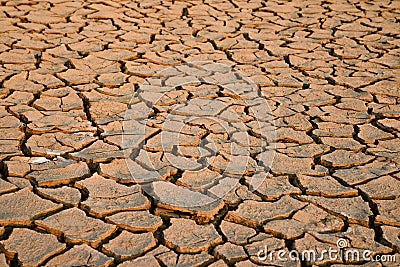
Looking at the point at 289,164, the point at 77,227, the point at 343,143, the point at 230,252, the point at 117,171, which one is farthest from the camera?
the point at 343,143

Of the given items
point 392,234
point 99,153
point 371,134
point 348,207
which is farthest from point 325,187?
point 99,153

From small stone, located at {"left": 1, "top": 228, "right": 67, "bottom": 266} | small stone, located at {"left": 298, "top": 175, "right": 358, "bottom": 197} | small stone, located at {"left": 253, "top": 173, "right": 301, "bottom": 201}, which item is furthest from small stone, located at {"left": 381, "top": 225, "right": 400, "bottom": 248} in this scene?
small stone, located at {"left": 1, "top": 228, "right": 67, "bottom": 266}

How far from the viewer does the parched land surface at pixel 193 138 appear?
2.50 meters

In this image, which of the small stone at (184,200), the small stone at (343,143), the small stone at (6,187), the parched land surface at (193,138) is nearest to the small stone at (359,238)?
the parched land surface at (193,138)

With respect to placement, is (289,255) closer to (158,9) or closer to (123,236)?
(123,236)

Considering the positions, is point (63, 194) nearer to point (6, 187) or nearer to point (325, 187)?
point (6, 187)

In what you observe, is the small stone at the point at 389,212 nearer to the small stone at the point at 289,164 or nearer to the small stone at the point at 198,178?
the small stone at the point at 289,164

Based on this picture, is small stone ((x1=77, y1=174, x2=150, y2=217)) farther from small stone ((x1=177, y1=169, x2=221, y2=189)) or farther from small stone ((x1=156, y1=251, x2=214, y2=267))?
small stone ((x1=156, y1=251, x2=214, y2=267))

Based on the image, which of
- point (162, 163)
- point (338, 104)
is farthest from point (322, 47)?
point (162, 163)

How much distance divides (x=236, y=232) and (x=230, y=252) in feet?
0.47

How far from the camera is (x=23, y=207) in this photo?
8.66 feet

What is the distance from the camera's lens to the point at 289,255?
2402 mm

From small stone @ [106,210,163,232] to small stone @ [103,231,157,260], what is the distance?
0.13 ft

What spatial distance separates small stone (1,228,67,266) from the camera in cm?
234
